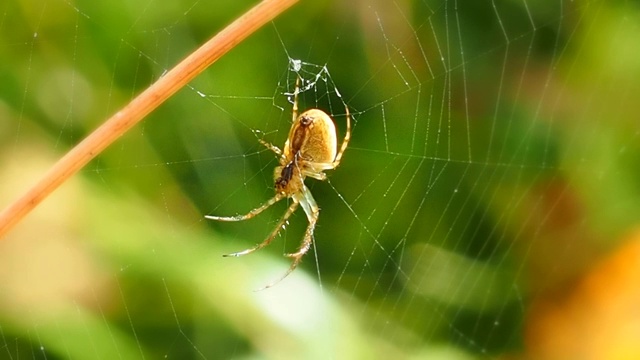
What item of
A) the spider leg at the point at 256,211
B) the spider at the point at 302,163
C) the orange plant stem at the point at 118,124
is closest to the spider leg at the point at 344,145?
the spider at the point at 302,163

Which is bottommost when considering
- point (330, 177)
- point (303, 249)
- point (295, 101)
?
point (303, 249)

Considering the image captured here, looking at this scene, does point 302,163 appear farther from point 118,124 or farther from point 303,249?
point 118,124

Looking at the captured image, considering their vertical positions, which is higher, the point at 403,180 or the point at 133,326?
the point at 403,180

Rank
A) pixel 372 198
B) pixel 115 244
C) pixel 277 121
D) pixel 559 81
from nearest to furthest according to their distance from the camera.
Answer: pixel 115 244
pixel 277 121
pixel 372 198
pixel 559 81

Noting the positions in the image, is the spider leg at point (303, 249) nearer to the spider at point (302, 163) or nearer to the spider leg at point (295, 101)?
the spider at point (302, 163)

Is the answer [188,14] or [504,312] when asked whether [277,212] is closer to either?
[188,14]

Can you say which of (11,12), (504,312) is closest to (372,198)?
(504,312)

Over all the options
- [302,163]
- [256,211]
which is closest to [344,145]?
[302,163]
